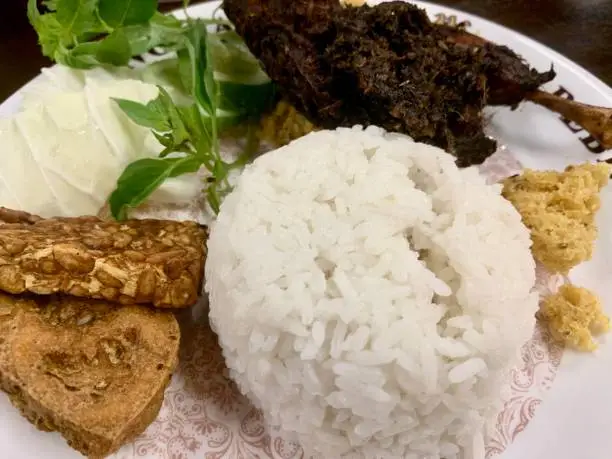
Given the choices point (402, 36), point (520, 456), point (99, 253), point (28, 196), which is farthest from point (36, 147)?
point (520, 456)

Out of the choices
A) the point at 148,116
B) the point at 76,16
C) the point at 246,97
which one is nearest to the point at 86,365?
the point at 148,116

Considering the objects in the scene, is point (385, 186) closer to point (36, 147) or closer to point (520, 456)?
point (520, 456)

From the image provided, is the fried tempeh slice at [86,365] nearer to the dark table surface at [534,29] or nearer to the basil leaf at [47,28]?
the basil leaf at [47,28]

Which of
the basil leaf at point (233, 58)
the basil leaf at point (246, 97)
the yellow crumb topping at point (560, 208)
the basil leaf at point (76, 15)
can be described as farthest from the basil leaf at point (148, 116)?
the yellow crumb topping at point (560, 208)

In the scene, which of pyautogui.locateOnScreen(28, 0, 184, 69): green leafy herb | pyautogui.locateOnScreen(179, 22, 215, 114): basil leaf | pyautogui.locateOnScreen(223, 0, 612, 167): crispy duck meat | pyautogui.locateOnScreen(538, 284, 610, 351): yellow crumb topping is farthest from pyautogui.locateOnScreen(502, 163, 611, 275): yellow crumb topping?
pyautogui.locateOnScreen(28, 0, 184, 69): green leafy herb

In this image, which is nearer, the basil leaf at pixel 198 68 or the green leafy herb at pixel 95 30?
the basil leaf at pixel 198 68

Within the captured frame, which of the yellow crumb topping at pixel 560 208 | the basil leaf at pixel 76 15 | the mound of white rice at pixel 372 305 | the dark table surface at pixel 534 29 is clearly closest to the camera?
the mound of white rice at pixel 372 305

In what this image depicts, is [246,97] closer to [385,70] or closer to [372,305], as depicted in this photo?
[385,70]
